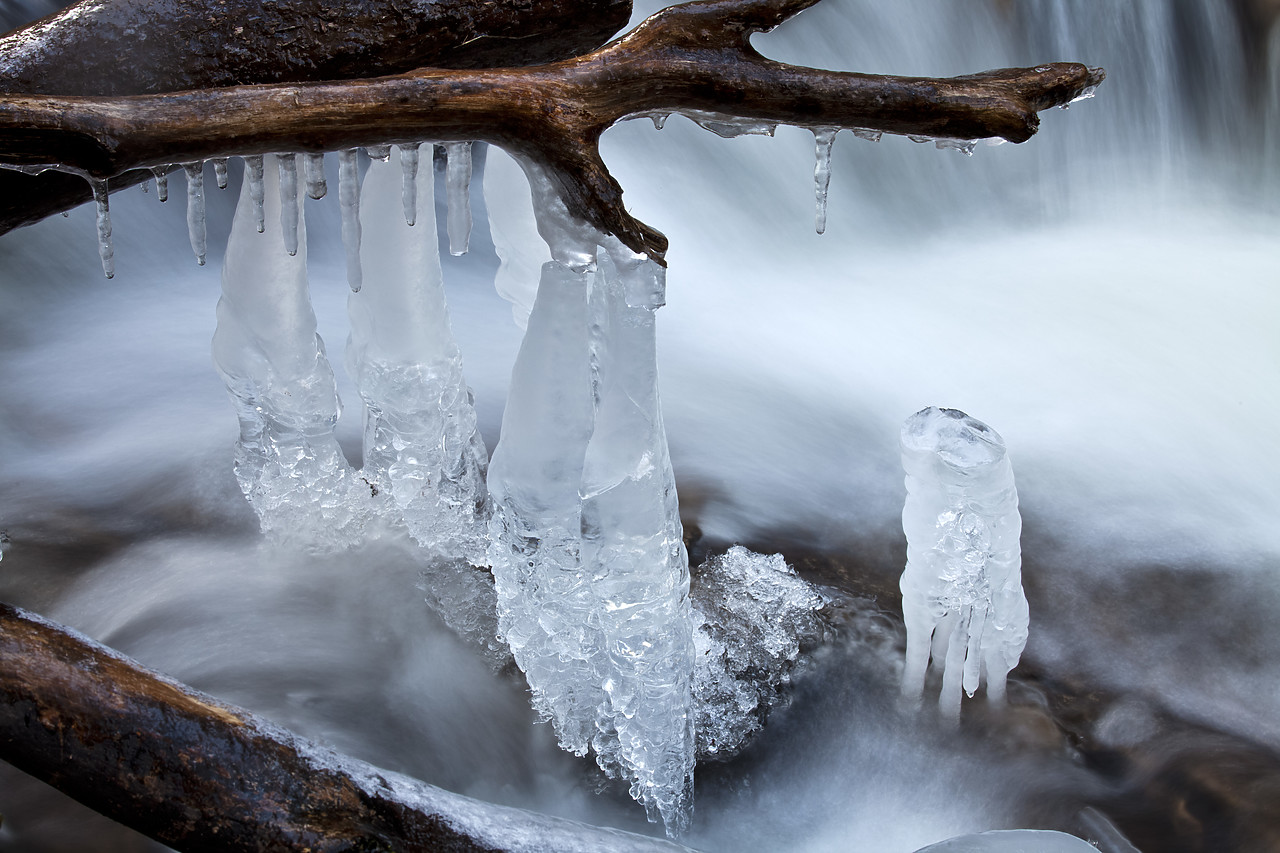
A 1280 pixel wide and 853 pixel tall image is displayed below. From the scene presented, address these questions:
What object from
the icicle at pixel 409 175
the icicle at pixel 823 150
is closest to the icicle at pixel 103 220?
the icicle at pixel 409 175

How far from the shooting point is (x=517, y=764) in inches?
97.9

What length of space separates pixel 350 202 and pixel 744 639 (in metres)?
1.51

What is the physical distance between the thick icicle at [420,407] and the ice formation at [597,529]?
1.41ft

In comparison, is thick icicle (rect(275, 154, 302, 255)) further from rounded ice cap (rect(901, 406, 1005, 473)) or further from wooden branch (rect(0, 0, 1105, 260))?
rounded ice cap (rect(901, 406, 1005, 473))

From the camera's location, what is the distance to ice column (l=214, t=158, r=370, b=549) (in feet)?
7.88

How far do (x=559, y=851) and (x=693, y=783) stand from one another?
788 millimetres

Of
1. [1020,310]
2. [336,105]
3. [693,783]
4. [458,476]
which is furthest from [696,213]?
[336,105]

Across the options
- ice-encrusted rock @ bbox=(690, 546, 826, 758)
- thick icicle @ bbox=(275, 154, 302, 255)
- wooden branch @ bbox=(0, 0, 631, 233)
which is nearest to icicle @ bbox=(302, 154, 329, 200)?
thick icicle @ bbox=(275, 154, 302, 255)

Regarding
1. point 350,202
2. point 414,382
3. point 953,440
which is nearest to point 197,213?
point 350,202

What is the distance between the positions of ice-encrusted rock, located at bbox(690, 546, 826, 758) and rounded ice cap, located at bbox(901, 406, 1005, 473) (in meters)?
0.67

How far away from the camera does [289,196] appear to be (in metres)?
1.81

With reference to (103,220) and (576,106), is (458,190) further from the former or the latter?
(103,220)

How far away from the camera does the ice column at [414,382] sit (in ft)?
7.88

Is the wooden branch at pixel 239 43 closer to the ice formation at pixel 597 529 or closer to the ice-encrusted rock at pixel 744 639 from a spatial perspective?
the ice formation at pixel 597 529
